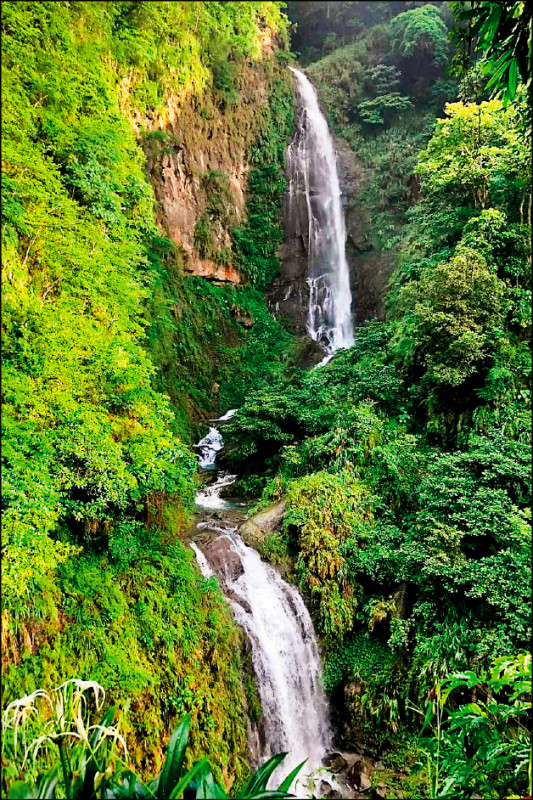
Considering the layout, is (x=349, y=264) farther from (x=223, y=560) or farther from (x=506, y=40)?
(x=506, y=40)

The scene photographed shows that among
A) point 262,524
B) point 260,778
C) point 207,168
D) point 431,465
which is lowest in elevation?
point 262,524

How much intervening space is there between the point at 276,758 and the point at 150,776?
2279 millimetres

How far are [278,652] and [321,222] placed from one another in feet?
47.9

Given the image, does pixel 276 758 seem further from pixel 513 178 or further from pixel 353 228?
pixel 353 228

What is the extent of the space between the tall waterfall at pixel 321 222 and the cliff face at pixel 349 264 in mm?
204

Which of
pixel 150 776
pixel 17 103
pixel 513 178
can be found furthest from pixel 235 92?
pixel 150 776

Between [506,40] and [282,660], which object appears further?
[282,660]

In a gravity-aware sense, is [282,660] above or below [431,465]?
below

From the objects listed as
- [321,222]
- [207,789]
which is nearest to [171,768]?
[207,789]

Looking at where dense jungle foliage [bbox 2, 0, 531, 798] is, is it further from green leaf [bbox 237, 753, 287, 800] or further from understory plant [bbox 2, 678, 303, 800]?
green leaf [bbox 237, 753, 287, 800]

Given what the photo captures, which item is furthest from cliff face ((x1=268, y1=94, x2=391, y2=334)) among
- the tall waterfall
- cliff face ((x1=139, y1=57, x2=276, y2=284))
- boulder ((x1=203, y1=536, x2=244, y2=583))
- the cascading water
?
the cascading water

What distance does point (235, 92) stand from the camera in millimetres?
15273

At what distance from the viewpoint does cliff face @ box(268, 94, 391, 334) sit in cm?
1589

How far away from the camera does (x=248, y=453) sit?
9.41m
